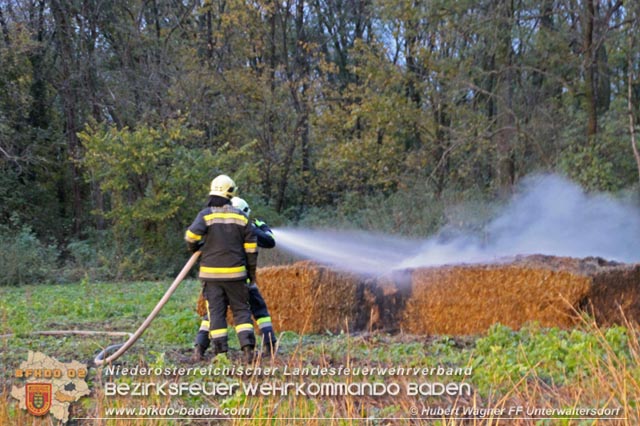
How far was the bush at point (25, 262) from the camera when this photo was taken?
1633 cm

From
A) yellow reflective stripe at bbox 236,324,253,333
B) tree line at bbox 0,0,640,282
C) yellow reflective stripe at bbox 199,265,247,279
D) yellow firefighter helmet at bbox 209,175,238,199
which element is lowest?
yellow reflective stripe at bbox 236,324,253,333

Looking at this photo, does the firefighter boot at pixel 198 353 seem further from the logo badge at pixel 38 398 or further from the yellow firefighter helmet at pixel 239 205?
the logo badge at pixel 38 398

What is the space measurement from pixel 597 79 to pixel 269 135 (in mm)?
11006

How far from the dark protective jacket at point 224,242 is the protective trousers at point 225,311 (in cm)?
11

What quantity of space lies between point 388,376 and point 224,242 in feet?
7.63

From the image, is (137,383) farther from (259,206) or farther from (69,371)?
(259,206)

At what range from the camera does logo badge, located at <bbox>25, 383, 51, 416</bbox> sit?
15.9ft

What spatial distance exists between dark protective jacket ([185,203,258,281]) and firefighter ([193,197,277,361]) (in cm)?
22

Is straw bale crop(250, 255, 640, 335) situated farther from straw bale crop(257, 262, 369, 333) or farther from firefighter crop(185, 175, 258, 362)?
firefighter crop(185, 175, 258, 362)

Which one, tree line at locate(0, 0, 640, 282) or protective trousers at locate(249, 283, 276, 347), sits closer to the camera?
protective trousers at locate(249, 283, 276, 347)

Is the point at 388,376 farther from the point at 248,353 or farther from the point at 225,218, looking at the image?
the point at 225,218

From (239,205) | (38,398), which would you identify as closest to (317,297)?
(239,205)

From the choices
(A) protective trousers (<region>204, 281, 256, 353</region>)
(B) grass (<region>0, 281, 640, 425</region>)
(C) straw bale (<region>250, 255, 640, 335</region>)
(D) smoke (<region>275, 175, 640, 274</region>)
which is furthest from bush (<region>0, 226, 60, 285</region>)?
(A) protective trousers (<region>204, 281, 256, 353</region>)

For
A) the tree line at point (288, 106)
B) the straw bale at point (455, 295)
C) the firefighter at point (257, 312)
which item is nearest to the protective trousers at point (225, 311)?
the firefighter at point (257, 312)
